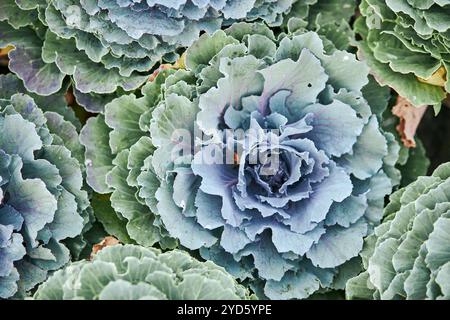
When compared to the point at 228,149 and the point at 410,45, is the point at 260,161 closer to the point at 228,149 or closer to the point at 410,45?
the point at 228,149

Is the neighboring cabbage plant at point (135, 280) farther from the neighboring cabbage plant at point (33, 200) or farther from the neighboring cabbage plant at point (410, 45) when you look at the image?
the neighboring cabbage plant at point (410, 45)

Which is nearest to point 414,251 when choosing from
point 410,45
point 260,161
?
point 260,161

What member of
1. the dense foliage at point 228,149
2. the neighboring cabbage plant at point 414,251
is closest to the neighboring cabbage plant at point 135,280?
the dense foliage at point 228,149

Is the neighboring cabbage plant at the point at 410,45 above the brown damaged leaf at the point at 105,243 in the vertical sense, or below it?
above

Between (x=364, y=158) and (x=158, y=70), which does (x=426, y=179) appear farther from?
(x=158, y=70)

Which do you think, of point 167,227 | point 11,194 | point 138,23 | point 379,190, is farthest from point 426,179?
point 11,194

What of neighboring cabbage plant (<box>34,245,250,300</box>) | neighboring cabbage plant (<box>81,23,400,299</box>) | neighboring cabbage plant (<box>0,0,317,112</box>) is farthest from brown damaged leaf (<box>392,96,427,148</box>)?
neighboring cabbage plant (<box>34,245,250,300</box>)

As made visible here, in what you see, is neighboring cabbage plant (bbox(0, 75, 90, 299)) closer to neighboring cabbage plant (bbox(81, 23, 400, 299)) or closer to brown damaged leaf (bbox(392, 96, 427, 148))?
neighboring cabbage plant (bbox(81, 23, 400, 299))
